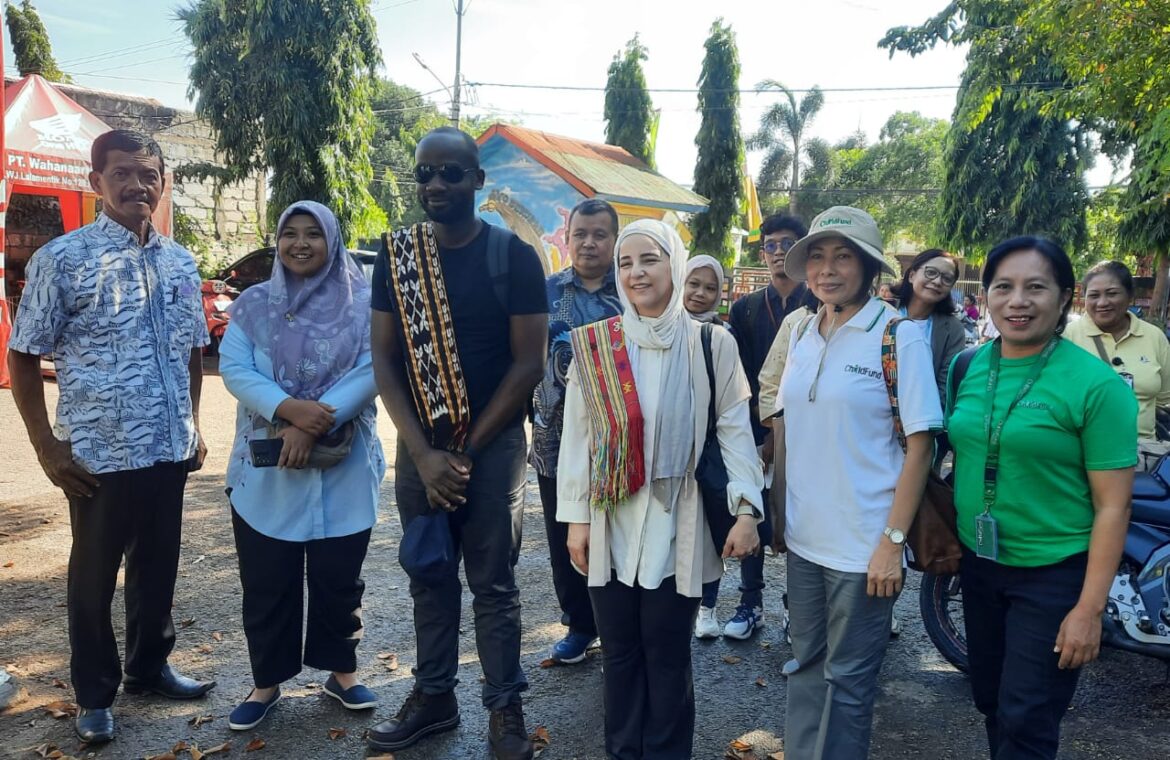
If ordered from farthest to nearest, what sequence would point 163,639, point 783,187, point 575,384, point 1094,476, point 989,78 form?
point 783,187 < point 989,78 < point 163,639 < point 575,384 < point 1094,476

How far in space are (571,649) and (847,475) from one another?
1.86 metres

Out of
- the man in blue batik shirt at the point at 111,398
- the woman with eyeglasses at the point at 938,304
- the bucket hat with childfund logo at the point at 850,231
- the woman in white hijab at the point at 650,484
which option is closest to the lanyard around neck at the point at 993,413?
the bucket hat with childfund logo at the point at 850,231

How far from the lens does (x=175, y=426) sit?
10.5 feet

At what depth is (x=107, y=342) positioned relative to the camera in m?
3.05

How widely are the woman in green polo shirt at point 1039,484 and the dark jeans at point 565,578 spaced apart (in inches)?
71.6

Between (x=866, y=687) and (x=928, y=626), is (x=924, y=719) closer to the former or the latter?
(x=928, y=626)

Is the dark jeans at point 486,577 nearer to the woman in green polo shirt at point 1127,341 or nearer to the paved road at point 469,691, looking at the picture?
the paved road at point 469,691

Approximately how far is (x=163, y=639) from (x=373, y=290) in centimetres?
168

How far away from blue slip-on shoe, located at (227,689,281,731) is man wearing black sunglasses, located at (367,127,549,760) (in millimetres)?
496

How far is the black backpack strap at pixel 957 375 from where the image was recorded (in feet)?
8.39

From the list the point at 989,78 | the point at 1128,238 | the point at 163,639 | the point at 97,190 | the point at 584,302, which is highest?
the point at 989,78

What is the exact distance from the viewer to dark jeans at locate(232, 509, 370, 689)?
3.17 metres

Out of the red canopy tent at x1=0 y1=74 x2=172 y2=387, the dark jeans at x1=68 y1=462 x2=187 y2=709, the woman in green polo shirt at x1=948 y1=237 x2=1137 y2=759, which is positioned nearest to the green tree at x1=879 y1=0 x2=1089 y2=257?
the red canopy tent at x1=0 y1=74 x2=172 y2=387

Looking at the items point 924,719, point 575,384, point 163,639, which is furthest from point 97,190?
point 924,719
